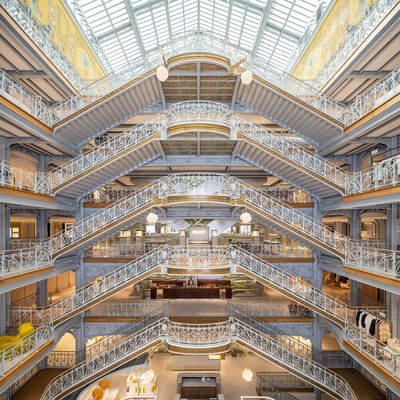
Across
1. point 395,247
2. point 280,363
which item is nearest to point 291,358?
point 280,363

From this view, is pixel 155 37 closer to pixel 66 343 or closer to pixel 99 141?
pixel 99 141

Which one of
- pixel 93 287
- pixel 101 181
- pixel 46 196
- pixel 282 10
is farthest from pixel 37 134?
pixel 282 10

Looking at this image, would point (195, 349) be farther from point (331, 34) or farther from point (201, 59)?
point (331, 34)

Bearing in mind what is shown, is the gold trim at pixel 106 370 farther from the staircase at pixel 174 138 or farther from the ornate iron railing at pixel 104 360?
the staircase at pixel 174 138

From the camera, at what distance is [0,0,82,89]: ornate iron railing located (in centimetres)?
1216

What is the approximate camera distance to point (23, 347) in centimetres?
1271

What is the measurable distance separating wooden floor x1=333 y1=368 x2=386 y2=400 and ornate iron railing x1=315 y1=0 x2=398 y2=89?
41.4ft

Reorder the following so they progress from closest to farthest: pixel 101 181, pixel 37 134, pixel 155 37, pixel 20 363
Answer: pixel 20 363, pixel 37 134, pixel 101 181, pixel 155 37

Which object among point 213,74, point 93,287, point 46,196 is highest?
point 213,74

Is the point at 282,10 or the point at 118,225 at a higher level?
the point at 282,10

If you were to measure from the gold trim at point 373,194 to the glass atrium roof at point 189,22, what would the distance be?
1096cm

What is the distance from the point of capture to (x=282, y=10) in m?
20.6

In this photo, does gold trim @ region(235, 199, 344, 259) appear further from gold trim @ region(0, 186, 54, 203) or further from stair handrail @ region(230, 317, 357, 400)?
gold trim @ region(0, 186, 54, 203)

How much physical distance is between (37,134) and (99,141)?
847 cm
